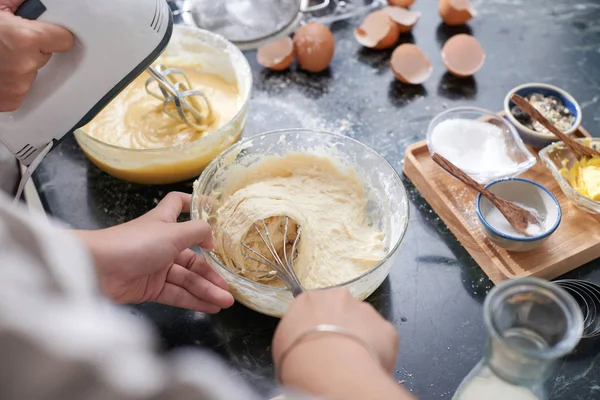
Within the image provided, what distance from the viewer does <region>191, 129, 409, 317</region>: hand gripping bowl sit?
0.96 metres

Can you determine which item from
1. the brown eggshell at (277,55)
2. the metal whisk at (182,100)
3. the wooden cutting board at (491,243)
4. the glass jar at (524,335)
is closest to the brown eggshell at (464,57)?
the wooden cutting board at (491,243)

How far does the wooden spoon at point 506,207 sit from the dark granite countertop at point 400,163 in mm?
113

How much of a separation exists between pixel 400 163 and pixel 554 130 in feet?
1.09

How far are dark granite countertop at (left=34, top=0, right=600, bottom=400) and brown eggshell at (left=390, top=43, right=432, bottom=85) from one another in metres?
0.03

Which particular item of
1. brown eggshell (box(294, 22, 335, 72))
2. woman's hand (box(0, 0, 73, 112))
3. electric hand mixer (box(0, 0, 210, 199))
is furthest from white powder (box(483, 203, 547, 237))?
woman's hand (box(0, 0, 73, 112))

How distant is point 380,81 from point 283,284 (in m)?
0.72

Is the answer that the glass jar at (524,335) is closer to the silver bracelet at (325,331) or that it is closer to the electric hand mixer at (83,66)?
the silver bracelet at (325,331)

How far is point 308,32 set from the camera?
147 cm

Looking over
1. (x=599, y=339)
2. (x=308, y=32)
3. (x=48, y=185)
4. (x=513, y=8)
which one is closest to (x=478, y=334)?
(x=599, y=339)

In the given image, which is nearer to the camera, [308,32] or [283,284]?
[283,284]

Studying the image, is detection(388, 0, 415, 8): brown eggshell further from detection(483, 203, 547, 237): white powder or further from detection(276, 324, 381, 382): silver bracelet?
detection(276, 324, 381, 382): silver bracelet

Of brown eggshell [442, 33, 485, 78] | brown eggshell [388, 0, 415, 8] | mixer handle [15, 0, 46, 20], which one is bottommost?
brown eggshell [442, 33, 485, 78]

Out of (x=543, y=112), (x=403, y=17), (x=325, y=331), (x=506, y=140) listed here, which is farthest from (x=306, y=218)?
(x=403, y=17)

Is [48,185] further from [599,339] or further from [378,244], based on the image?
[599,339]
